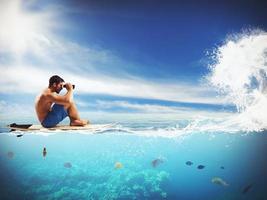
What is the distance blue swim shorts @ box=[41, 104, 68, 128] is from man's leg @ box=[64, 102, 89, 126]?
73mm

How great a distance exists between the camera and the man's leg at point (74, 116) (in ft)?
12.0

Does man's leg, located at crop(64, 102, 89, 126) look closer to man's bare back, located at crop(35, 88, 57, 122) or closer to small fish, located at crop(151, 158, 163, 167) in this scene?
man's bare back, located at crop(35, 88, 57, 122)

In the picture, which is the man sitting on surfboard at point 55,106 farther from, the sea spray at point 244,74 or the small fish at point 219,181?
the small fish at point 219,181

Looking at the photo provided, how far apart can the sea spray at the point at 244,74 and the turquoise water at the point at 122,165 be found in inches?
16.6

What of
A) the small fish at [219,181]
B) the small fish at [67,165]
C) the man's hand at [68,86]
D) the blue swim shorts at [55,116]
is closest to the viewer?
the blue swim shorts at [55,116]

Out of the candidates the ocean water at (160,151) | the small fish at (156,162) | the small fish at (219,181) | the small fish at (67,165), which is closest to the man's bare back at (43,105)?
the ocean water at (160,151)

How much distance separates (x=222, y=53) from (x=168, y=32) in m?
0.90

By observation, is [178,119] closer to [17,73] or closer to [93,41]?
[93,41]

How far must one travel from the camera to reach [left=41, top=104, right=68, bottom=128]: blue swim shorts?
3.50 metres

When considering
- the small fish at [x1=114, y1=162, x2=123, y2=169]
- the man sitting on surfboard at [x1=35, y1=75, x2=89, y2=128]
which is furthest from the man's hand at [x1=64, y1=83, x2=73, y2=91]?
the small fish at [x1=114, y1=162, x2=123, y2=169]

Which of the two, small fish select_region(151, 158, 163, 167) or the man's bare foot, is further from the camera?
small fish select_region(151, 158, 163, 167)

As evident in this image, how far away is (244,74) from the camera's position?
4.25 meters

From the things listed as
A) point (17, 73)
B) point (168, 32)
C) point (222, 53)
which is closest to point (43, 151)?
point (17, 73)

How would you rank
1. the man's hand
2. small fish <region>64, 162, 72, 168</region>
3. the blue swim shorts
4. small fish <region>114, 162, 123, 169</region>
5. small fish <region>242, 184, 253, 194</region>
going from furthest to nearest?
small fish <region>242, 184, 253, 194</region> < small fish <region>114, 162, 123, 169</region> < small fish <region>64, 162, 72, 168</region> < the man's hand < the blue swim shorts
